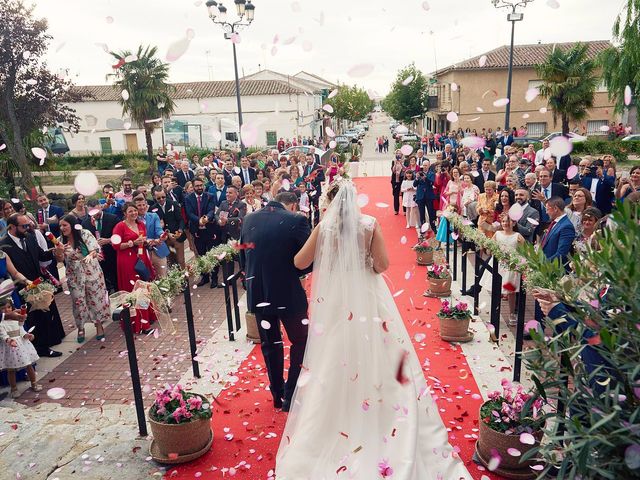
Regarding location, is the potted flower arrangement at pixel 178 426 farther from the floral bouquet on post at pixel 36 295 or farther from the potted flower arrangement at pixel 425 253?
the potted flower arrangement at pixel 425 253

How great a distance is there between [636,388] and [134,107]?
33520mm

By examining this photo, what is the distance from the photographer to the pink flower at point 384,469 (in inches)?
137

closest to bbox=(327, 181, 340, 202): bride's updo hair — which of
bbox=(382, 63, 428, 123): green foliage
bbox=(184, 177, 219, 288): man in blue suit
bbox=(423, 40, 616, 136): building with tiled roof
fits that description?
bbox=(184, 177, 219, 288): man in blue suit

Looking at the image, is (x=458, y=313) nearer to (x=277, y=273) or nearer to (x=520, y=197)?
(x=520, y=197)

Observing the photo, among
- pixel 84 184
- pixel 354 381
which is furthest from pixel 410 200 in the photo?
pixel 354 381

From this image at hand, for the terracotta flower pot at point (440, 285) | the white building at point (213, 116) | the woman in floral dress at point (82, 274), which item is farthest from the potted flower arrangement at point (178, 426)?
the white building at point (213, 116)

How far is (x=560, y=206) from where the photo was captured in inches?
231

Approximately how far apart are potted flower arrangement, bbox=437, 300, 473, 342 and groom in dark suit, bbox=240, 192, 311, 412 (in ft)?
7.72

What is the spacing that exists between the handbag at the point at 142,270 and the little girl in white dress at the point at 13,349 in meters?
2.10

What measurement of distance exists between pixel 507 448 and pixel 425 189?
8.96 metres

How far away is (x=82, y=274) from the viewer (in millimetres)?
7113

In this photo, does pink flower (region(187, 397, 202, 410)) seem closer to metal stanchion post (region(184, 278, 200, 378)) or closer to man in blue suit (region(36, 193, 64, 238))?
metal stanchion post (region(184, 278, 200, 378))

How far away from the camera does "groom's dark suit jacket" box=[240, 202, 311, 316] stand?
445 cm

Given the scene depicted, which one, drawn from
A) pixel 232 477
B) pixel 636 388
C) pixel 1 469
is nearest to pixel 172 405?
pixel 232 477
